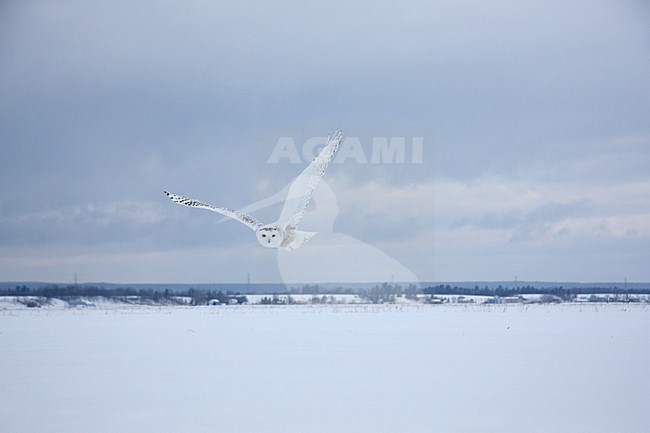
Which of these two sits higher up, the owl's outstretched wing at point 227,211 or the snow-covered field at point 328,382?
the owl's outstretched wing at point 227,211

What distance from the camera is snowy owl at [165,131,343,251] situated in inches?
336

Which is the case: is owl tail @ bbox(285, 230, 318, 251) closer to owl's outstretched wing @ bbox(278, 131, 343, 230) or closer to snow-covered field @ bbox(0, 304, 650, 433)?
owl's outstretched wing @ bbox(278, 131, 343, 230)

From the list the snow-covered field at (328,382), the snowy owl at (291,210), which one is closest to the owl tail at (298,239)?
the snowy owl at (291,210)

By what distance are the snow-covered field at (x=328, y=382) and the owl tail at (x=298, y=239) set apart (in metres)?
2.11

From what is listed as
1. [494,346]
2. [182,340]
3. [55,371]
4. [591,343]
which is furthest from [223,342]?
[591,343]

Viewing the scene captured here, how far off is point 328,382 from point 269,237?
3.41m

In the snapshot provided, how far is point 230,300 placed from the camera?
48.2m

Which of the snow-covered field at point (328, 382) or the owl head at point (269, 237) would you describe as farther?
the owl head at point (269, 237)

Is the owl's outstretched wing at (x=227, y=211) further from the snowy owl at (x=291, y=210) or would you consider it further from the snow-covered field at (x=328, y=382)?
the snow-covered field at (x=328, y=382)

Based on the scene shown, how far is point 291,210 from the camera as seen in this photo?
30.0ft

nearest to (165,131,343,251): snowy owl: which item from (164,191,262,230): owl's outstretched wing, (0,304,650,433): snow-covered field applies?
(164,191,262,230): owl's outstretched wing

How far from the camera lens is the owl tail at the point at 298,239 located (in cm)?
915

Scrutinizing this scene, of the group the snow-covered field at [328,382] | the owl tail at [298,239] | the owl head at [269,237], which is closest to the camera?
the snow-covered field at [328,382]

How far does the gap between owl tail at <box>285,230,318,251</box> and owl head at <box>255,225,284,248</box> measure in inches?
21.9
